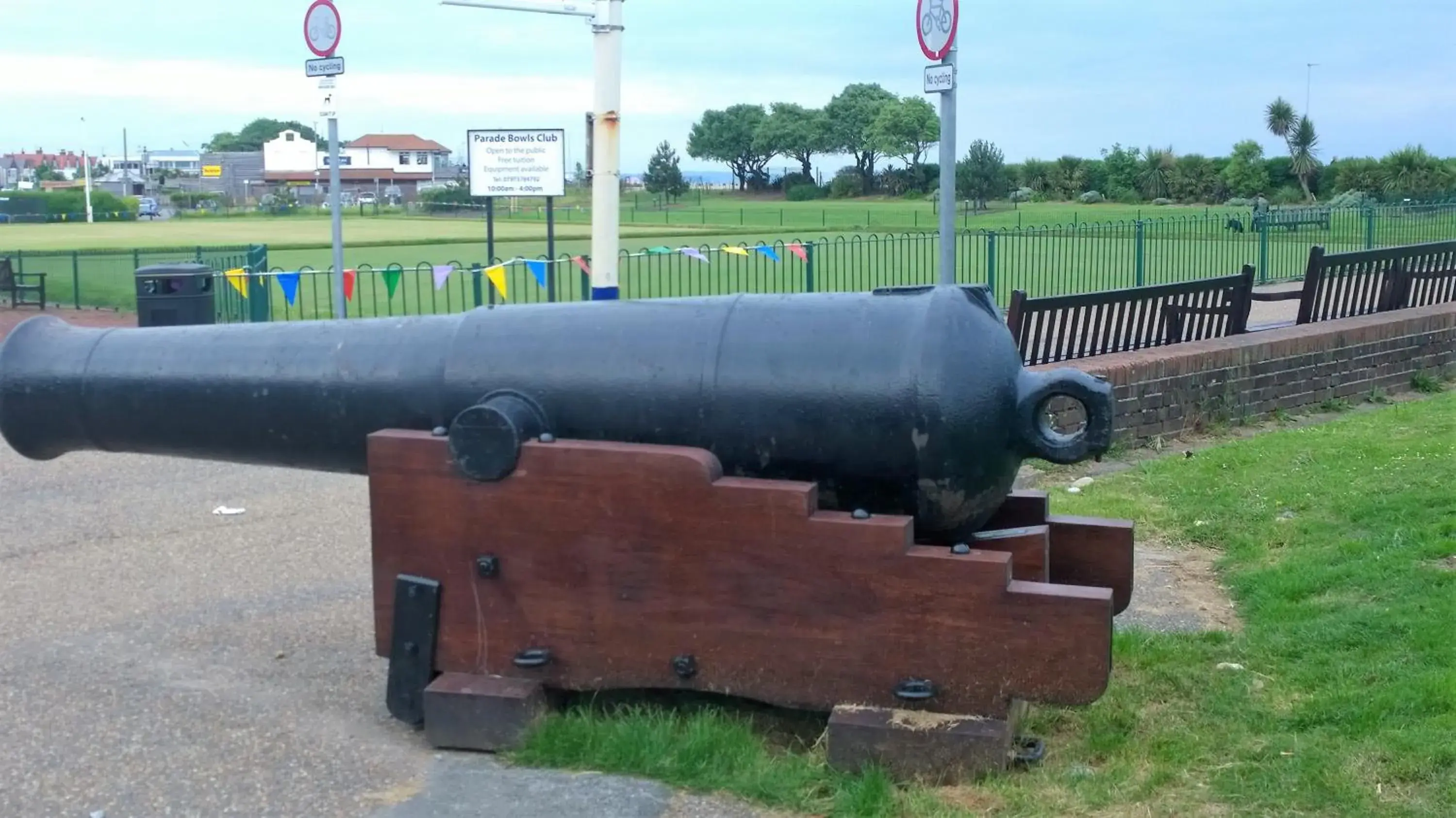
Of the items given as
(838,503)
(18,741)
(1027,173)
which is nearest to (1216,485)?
(838,503)

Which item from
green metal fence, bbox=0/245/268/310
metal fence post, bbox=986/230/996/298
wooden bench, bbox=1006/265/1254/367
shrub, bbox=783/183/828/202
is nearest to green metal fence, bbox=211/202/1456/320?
metal fence post, bbox=986/230/996/298

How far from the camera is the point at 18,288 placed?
2055 cm

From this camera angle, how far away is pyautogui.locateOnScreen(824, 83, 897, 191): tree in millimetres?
84188

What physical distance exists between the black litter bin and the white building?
6240 cm

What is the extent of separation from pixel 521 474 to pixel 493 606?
14.8 inches

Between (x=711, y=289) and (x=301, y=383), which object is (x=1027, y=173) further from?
(x=301, y=383)

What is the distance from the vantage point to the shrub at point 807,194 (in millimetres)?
74250

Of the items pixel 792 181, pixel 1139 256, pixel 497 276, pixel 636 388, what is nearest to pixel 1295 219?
pixel 1139 256

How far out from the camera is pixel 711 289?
19844 mm

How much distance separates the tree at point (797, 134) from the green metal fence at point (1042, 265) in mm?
64743

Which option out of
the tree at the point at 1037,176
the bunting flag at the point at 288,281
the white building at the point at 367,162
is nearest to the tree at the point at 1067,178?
the tree at the point at 1037,176

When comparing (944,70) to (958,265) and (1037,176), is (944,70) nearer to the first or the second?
(958,265)

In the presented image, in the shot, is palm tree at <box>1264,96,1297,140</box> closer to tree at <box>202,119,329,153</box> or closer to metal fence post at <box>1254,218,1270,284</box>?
metal fence post at <box>1254,218,1270,284</box>

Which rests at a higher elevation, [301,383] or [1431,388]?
[301,383]
